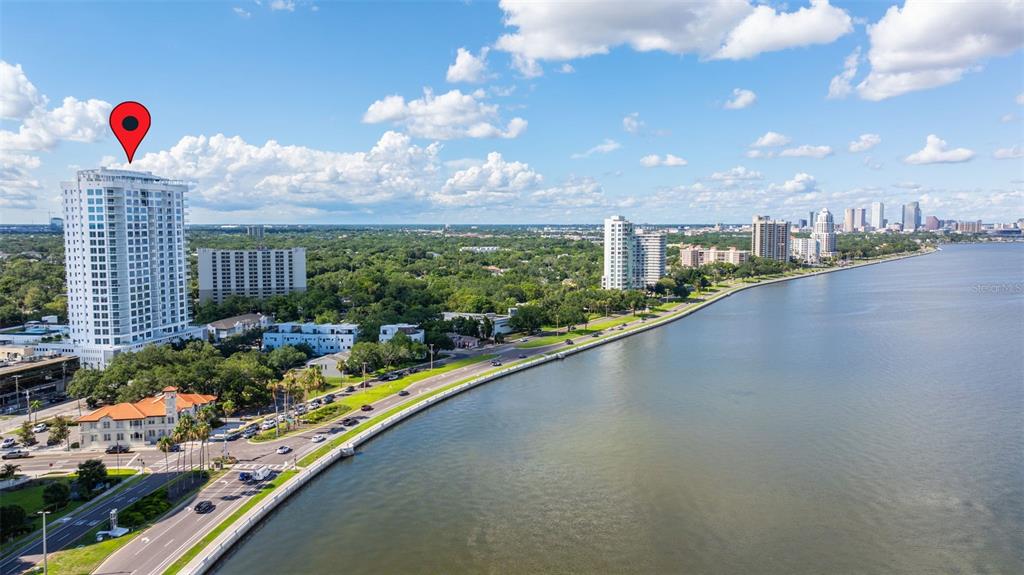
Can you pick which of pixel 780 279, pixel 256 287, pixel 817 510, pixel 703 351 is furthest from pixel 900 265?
pixel 817 510

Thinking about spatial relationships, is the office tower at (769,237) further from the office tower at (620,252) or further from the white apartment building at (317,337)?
the white apartment building at (317,337)

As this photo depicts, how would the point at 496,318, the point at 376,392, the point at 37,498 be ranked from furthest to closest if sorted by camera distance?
the point at 496,318 < the point at 376,392 < the point at 37,498

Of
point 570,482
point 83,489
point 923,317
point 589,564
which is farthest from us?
point 923,317

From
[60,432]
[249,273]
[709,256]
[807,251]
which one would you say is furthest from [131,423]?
[807,251]

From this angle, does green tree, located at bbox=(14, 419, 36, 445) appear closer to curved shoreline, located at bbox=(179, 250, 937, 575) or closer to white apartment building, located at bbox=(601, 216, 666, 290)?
A: curved shoreline, located at bbox=(179, 250, 937, 575)

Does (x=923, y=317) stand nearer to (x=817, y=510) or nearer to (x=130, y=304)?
(x=817, y=510)

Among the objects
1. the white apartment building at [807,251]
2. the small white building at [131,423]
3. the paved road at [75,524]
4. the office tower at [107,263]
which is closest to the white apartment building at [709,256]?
the white apartment building at [807,251]

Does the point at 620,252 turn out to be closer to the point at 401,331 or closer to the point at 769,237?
the point at 401,331

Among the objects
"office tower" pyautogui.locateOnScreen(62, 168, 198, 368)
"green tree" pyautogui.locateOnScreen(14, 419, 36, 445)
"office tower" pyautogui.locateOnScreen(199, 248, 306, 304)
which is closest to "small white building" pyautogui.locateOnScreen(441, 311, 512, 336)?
"office tower" pyautogui.locateOnScreen(62, 168, 198, 368)
